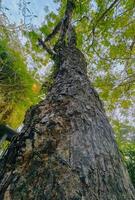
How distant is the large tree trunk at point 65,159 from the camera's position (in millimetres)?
1142

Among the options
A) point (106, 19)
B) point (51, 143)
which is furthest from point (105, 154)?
point (106, 19)

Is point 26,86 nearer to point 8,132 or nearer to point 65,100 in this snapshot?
point 8,132

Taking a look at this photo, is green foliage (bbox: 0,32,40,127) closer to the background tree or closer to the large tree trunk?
the background tree

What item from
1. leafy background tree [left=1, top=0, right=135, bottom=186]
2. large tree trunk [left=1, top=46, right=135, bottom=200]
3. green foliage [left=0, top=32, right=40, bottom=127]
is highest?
leafy background tree [left=1, top=0, right=135, bottom=186]

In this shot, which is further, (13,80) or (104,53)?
(104,53)

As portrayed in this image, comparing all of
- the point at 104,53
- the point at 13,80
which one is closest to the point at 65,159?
the point at 13,80

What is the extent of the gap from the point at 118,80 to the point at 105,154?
826 centimetres

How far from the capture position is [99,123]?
2.01 metres

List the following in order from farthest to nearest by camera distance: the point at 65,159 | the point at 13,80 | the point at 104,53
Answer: the point at 104,53 → the point at 13,80 → the point at 65,159

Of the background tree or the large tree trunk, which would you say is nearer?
the large tree trunk

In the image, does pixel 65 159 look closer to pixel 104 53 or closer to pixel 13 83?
pixel 13 83

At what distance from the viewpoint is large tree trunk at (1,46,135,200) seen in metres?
1.14

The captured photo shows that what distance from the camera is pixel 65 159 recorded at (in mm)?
1347

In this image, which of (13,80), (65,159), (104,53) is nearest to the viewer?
(65,159)
